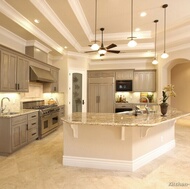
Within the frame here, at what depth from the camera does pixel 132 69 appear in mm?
7492

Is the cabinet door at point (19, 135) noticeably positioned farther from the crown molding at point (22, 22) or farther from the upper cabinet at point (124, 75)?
the upper cabinet at point (124, 75)

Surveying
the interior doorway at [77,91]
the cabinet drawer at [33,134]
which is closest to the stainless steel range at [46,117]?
the cabinet drawer at [33,134]

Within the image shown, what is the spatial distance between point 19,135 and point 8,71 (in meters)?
1.62

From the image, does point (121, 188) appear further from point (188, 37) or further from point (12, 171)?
point (188, 37)

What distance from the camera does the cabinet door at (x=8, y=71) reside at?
12.2 ft

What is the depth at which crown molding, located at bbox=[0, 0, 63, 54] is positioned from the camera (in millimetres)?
3436

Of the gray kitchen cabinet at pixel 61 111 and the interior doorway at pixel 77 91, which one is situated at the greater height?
the interior doorway at pixel 77 91

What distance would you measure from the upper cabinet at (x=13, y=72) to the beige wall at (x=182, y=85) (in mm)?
8105

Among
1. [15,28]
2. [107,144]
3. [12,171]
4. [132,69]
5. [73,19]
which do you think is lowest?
[12,171]

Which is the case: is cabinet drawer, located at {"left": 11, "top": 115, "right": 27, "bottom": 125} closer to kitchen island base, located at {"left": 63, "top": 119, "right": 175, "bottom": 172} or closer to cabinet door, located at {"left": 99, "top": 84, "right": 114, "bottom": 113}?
kitchen island base, located at {"left": 63, "top": 119, "right": 175, "bottom": 172}

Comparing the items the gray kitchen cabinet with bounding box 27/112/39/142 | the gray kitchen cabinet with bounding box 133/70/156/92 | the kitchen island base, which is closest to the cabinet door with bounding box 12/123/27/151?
the gray kitchen cabinet with bounding box 27/112/39/142

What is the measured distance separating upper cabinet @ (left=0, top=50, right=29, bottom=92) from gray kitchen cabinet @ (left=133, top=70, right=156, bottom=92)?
4.94m

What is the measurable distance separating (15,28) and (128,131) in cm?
391

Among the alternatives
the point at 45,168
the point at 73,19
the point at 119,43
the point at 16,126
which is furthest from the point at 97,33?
the point at 45,168
